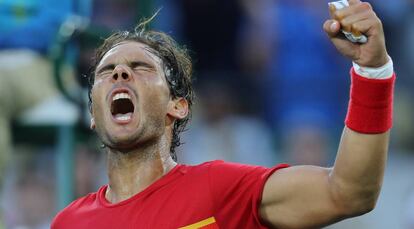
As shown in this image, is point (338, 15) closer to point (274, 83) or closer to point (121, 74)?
point (121, 74)

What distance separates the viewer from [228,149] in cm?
819

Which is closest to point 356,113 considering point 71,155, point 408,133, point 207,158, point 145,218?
point 145,218

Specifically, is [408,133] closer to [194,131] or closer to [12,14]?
[194,131]

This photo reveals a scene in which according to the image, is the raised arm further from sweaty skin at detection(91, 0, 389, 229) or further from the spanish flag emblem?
the spanish flag emblem

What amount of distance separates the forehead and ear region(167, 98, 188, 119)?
0.53 ft

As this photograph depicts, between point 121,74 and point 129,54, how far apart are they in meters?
0.13

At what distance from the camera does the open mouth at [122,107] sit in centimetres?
365

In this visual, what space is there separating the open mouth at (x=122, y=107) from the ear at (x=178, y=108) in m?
0.14

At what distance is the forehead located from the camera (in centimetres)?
377

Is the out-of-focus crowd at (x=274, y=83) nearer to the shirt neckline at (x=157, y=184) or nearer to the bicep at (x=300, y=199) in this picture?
the shirt neckline at (x=157, y=184)

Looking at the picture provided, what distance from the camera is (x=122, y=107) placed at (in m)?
3.80

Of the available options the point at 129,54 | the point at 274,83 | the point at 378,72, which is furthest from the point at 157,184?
the point at 274,83

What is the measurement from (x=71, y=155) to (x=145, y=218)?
2292 millimetres

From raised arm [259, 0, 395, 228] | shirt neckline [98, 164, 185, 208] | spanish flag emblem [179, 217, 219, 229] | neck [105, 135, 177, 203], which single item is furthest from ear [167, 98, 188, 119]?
raised arm [259, 0, 395, 228]
